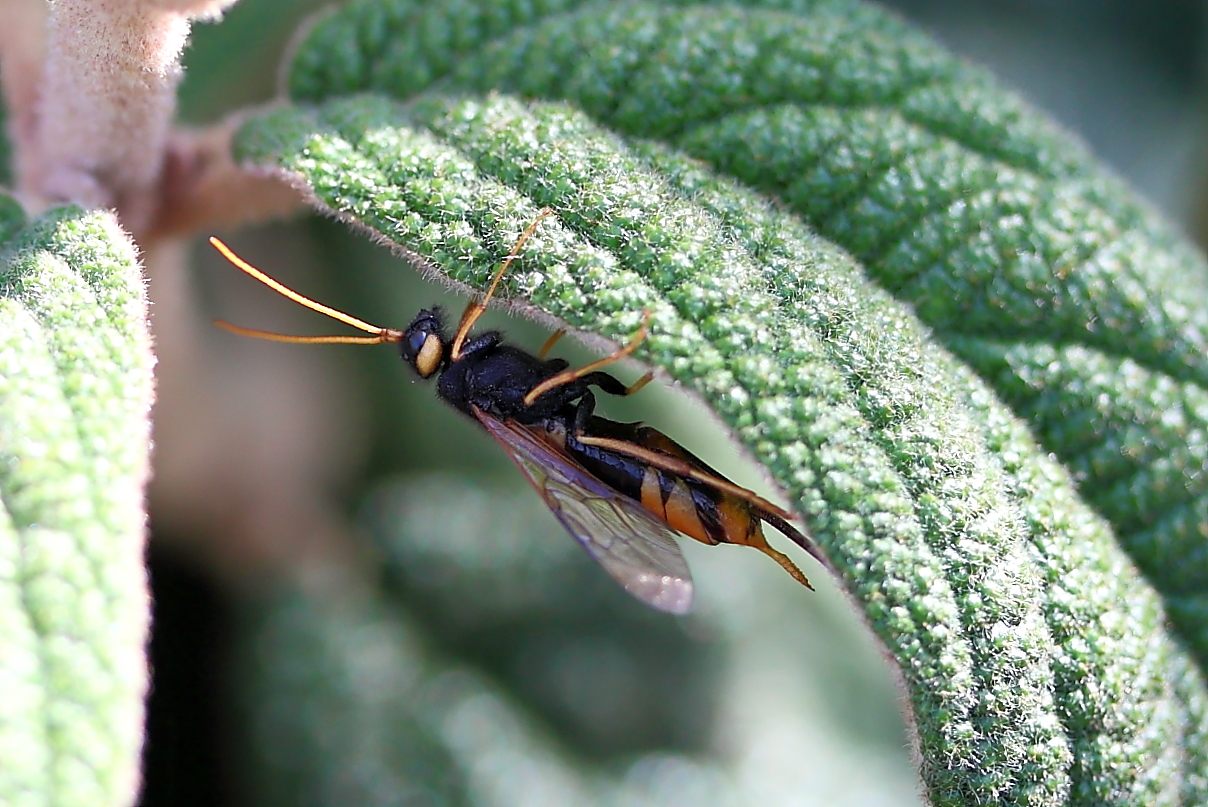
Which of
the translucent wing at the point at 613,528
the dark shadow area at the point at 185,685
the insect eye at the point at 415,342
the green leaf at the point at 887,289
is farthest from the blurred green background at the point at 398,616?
the green leaf at the point at 887,289

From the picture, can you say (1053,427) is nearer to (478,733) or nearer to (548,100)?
(548,100)

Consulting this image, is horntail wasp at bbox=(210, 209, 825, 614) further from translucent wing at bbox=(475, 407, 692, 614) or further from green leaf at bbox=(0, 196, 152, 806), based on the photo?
green leaf at bbox=(0, 196, 152, 806)

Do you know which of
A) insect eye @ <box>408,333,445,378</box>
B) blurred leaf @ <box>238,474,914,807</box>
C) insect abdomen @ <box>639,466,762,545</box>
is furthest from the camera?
blurred leaf @ <box>238,474,914,807</box>

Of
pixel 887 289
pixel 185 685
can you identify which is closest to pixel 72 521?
pixel 887 289

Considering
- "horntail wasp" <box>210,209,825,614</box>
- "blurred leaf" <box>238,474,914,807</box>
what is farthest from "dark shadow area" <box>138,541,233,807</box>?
"horntail wasp" <box>210,209,825,614</box>

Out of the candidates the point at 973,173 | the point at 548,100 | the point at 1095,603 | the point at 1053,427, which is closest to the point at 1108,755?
the point at 1095,603

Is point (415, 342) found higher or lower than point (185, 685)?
higher

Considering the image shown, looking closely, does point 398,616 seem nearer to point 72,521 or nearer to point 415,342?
point 415,342
